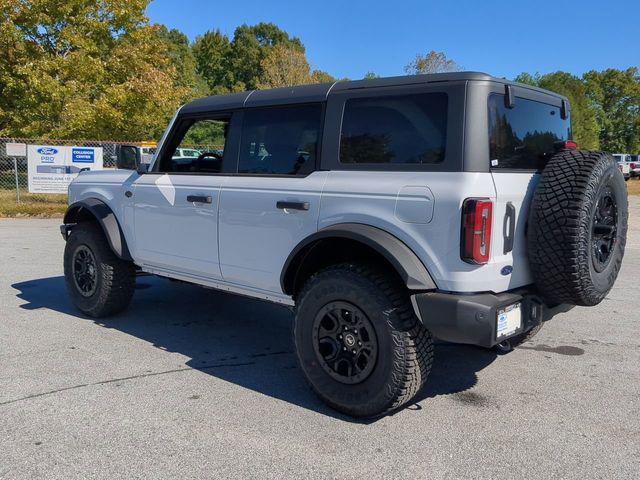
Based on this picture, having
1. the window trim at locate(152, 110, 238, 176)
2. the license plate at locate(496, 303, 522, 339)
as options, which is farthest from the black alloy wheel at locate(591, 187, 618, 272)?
the window trim at locate(152, 110, 238, 176)

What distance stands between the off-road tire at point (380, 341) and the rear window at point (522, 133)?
0.95m

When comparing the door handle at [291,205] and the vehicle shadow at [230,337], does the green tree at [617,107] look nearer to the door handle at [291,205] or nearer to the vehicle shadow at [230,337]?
the vehicle shadow at [230,337]

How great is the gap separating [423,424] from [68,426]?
2.08 metres

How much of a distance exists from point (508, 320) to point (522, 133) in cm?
118

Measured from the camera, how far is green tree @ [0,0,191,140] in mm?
17922

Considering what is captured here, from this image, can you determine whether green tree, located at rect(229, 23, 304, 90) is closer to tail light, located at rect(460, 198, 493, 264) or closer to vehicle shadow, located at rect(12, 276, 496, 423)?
vehicle shadow, located at rect(12, 276, 496, 423)

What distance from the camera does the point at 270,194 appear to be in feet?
12.7

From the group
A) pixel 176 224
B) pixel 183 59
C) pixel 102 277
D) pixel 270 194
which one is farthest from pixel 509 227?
pixel 183 59

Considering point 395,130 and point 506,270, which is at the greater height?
point 395,130

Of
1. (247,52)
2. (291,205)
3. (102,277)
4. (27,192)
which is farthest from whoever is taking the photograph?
(247,52)

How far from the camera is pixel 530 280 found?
3410 millimetres

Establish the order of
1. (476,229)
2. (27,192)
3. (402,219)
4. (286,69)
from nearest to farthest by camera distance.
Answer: (476,229) < (402,219) < (27,192) < (286,69)

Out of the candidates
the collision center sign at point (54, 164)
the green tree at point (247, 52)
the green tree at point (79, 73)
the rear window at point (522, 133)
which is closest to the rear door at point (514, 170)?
the rear window at point (522, 133)

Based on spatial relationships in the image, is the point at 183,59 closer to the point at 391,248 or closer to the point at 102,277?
the point at 102,277
